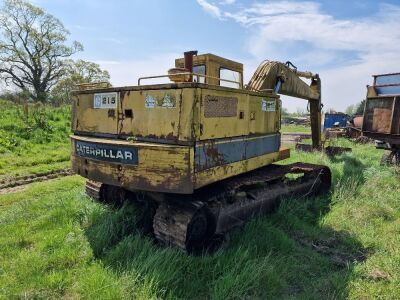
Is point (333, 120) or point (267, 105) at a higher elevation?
point (267, 105)

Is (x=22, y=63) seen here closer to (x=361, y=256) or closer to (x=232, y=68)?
(x=232, y=68)

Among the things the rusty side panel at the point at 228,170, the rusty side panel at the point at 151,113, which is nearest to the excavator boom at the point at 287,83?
the rusty side panel at the point at 228,170

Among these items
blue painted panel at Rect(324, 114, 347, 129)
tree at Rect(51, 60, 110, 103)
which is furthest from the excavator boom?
tree at Rect(51, 60, 110, 103)

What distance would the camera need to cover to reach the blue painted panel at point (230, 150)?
414 centimetres

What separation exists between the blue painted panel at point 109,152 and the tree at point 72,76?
27.9m

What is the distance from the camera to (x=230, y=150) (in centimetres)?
470

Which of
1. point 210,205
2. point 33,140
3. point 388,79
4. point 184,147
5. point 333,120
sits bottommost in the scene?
point 33,140

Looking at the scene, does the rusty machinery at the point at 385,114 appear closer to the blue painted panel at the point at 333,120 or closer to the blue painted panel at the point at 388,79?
the blue painted panel at the point at 388,79

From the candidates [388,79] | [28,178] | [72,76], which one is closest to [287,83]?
[388,79]

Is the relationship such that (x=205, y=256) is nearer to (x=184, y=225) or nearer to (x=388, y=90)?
(x=184, y=225)

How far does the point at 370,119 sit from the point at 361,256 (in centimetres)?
593

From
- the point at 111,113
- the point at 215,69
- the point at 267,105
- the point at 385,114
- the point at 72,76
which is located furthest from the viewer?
the point at 72,76

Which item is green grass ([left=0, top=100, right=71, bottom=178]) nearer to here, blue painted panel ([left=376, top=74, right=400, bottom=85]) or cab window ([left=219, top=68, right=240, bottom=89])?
cab window ([left=219, top=68, right=240, bottom=89])

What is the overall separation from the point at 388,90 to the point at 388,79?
11.5 inches
